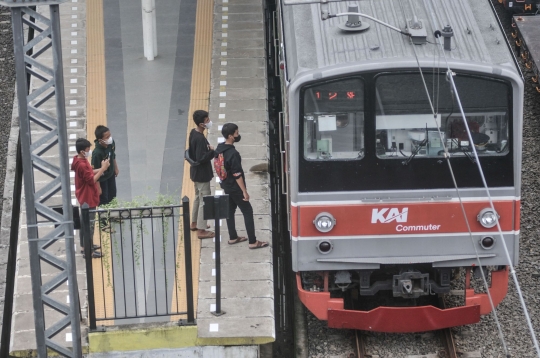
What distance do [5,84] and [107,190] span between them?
583 cm

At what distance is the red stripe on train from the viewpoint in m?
9.19

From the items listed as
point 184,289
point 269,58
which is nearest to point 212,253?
point 184,289

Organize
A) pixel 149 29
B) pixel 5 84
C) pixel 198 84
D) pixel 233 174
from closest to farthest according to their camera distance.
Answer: pixel 233 174 < pixel 198 84 < pixel 149 29 < pixel 5 84

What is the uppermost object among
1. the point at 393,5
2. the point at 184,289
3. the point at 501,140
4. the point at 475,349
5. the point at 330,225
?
the point at 393,5

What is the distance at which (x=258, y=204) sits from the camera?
11.4m

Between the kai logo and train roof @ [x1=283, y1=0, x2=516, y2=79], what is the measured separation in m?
Answer: 1.40

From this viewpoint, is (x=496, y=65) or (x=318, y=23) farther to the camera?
(x=318, y=23)

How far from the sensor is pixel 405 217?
9.23m

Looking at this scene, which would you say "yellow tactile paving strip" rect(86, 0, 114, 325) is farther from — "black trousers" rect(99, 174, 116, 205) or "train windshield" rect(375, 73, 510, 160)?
"train windshield" rect(375, 73, 510, 160)

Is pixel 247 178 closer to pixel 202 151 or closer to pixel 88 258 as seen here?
pixel 202 151

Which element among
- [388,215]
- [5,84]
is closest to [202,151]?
[388,215]

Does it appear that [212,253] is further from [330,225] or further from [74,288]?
[74,288]

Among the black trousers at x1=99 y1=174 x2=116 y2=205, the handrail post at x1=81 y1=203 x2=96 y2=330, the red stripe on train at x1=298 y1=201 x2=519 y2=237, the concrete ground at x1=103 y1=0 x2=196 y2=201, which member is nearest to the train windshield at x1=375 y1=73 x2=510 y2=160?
the red stripe on train at x1=298 y1=201 x2=519 y2=237

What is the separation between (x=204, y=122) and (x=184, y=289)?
174cm
